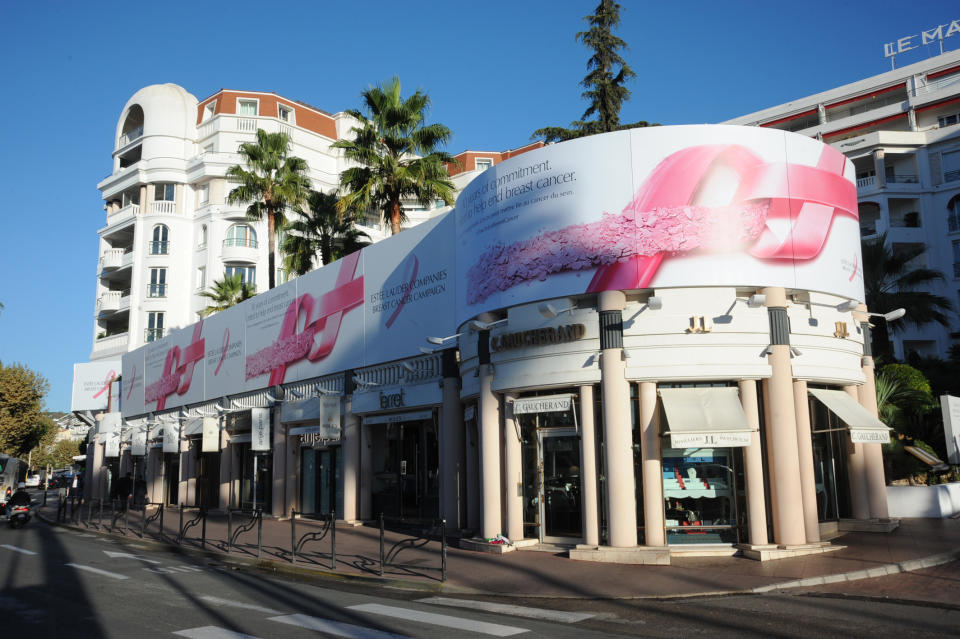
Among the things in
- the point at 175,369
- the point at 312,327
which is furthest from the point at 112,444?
the point at 312,327

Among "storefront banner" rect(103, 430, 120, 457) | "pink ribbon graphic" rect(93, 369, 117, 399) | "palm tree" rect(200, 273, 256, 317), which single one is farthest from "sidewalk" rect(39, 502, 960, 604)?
"pink ribbon graphic" rect(93, 369, 117, 399)

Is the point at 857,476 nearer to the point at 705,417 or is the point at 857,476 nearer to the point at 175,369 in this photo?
the point at 705,417

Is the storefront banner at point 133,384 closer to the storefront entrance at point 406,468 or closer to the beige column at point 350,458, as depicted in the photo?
the beige column at point 350,458

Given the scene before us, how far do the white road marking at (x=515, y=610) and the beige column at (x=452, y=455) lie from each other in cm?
741

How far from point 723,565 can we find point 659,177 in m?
7.02

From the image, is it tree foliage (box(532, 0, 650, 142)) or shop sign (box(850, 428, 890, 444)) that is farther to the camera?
tree foliage (box(532, 0, 650, 142))

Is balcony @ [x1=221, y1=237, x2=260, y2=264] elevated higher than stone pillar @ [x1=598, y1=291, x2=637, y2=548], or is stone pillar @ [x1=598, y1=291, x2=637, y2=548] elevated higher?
balcony @ [x1=221, y1=237, x2=260, y2=264]

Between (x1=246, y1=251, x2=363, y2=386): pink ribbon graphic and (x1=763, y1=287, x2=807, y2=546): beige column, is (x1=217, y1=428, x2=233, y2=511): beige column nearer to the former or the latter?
(x1=246, y1=251, x2=363, y2=386): pink ribbon graphic

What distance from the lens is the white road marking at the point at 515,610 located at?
9.44 metres

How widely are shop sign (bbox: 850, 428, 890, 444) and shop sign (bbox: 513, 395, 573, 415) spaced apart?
5561mm

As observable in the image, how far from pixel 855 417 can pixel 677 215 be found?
557cm

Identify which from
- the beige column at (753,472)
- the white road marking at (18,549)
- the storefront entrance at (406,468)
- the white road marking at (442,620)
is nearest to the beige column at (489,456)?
the storefront entrance at (406,468)

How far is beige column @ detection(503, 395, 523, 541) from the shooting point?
15500mm

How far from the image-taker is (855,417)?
15289mm
